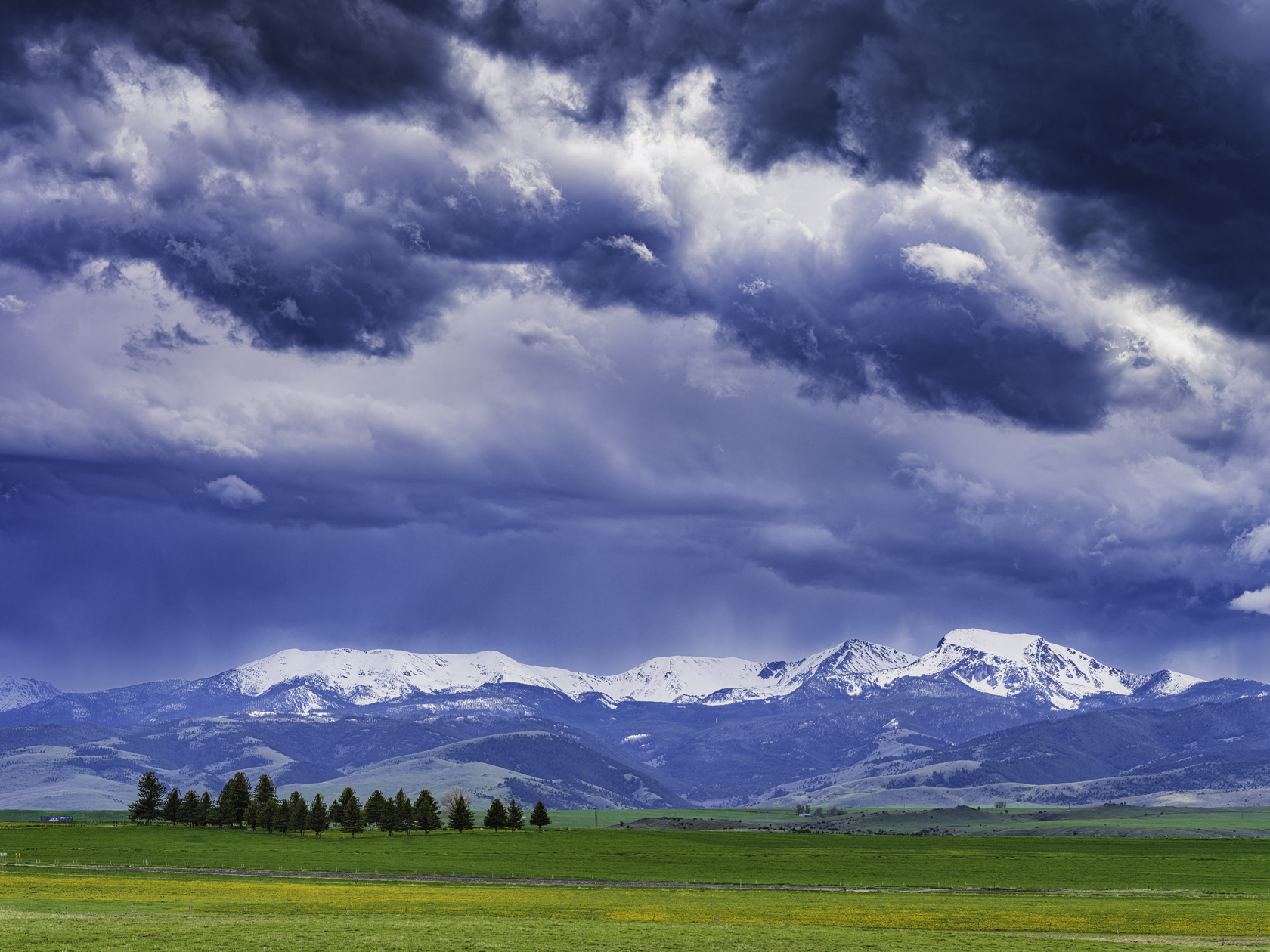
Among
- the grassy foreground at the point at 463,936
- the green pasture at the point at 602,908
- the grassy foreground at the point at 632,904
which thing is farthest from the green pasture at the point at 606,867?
the grassy foreground at the point at 463,936

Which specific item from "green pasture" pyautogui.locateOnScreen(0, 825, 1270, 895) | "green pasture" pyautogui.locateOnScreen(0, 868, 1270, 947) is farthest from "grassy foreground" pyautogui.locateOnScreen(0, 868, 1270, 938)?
"green pasture" pyautogui.locateOnScreen(0, 825, 1270, 895)

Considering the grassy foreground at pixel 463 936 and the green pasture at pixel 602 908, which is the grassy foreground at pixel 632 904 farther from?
the grassy foreground at pixel 463 936

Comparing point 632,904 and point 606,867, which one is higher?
point 632,904

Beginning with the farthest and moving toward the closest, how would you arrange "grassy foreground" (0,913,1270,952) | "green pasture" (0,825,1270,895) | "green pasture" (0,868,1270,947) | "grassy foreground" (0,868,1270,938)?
"green pasture" (0,825,1270,895) → "grassy foreground" (0,868,1270,938) → "green pasture" (0,868,1270,947) → "grassy foreground" (0,913,1270,952)

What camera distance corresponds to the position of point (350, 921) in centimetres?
8181

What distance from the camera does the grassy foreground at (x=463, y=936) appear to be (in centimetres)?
6606

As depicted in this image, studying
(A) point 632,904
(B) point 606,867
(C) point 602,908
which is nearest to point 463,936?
(C) point 602,908

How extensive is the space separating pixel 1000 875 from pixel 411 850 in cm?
9706

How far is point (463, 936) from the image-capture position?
237 feet

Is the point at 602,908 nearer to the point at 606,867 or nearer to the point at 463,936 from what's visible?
the point at 463,936

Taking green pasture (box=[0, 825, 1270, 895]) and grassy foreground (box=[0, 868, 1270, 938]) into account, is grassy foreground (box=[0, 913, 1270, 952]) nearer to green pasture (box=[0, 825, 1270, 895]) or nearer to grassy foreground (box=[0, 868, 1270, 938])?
grassy foreground (box=[0, 868, 1270, 938])

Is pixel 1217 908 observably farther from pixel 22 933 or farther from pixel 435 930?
pixel 22 933

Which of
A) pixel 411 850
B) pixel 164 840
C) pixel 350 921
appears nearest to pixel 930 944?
pixel 350 921

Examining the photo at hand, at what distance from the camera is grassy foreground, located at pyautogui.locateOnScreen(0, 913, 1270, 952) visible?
217 ft
